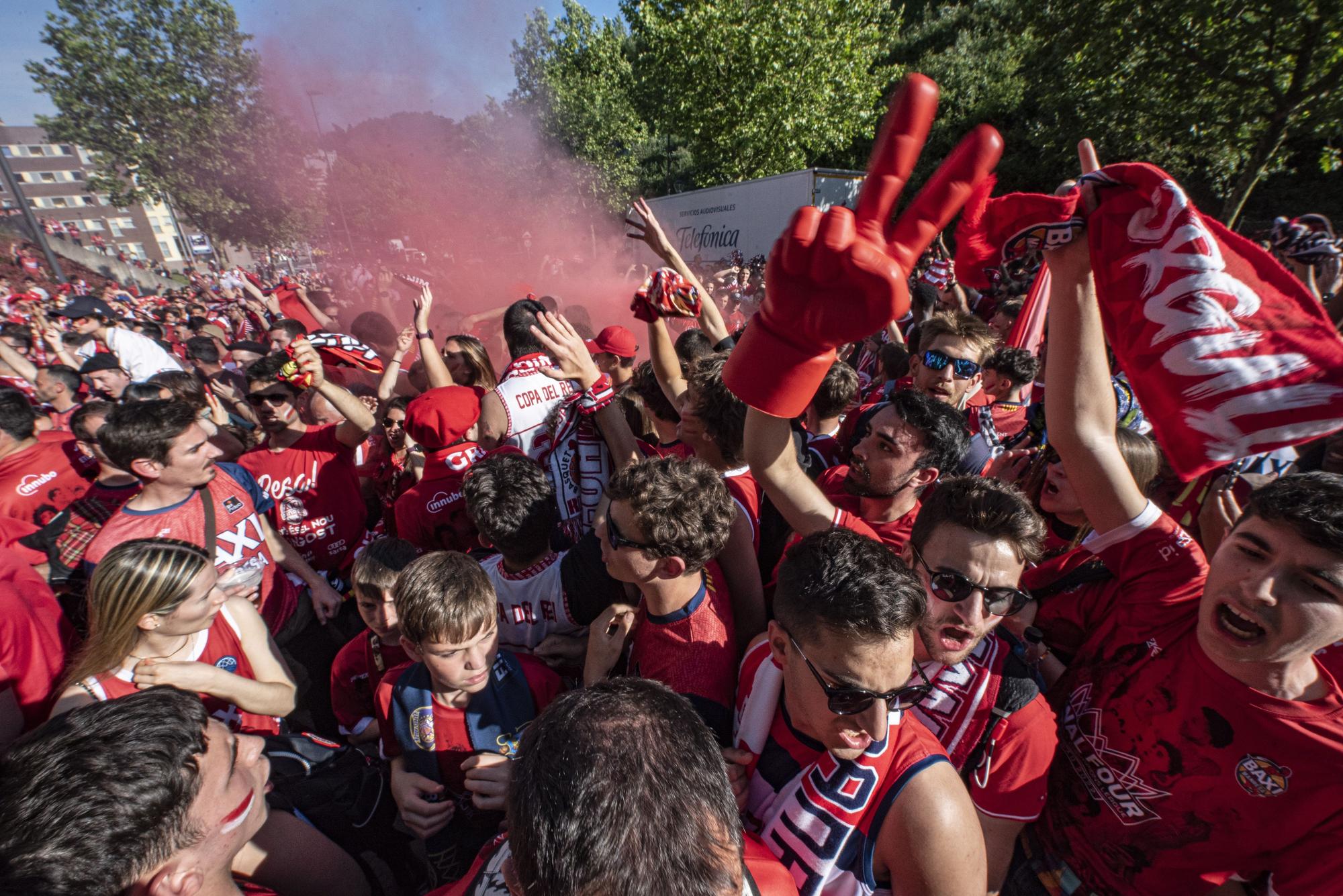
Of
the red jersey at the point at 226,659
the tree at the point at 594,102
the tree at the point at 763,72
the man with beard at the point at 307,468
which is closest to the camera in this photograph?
the red jersey at the point at 226,659

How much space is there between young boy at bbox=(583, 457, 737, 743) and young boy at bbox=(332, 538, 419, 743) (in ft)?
3.14

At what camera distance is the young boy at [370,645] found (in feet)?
7.69

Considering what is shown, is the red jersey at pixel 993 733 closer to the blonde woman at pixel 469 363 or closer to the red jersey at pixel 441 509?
the red jersey at pixel 441 509

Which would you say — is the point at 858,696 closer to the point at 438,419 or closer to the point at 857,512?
the point at 857,512

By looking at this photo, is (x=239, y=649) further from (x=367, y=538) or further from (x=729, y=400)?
(x=729, y=400)

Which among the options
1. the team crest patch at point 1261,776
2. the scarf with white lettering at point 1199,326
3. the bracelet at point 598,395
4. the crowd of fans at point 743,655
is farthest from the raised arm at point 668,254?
the team crest patch at point 1261,776

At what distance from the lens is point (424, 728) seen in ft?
6.25

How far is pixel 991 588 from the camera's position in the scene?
5.47 ft

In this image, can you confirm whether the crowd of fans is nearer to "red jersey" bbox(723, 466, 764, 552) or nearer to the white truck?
"red jersey" bbox(723, 466, 764, 552)

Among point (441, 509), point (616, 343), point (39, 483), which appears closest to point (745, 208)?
point (616, 343)

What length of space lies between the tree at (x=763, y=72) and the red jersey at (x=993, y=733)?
1927 cm

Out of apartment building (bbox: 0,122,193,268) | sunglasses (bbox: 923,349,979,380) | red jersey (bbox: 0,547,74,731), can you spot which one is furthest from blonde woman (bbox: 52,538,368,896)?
apartment building (bbox: 0,122,193,268)

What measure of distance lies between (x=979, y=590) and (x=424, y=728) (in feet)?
5.89

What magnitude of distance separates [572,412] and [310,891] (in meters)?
2.23
